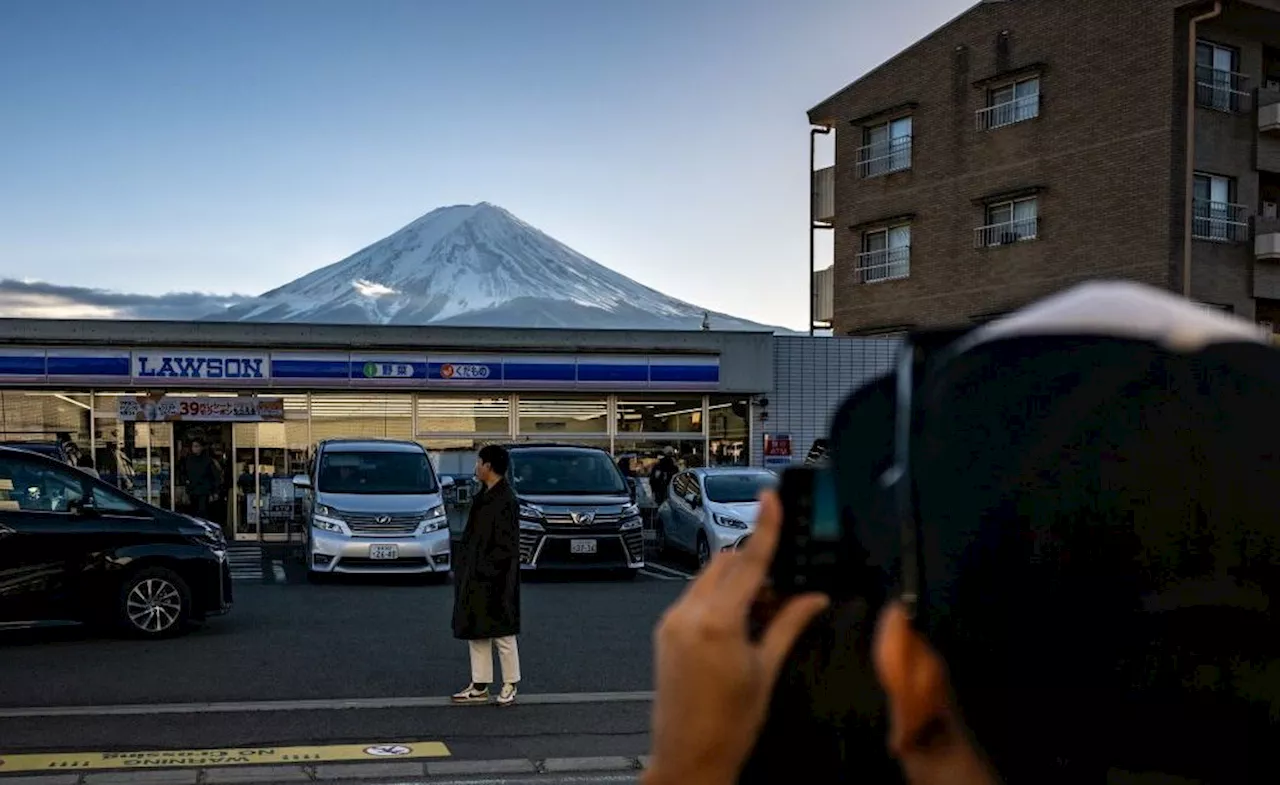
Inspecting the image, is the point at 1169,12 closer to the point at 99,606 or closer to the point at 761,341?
the point at 761,341

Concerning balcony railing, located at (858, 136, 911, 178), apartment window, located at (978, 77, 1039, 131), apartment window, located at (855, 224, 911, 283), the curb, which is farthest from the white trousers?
balcony railing, located at (858, 136, 911, 178)

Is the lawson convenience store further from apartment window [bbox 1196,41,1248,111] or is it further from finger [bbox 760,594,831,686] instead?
finger [bbox 760,594,831,686]

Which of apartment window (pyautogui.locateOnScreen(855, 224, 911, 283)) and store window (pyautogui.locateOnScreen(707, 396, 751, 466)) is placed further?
apartment window (pyautogui.locateOnScreen(855, 224, 911, 283))

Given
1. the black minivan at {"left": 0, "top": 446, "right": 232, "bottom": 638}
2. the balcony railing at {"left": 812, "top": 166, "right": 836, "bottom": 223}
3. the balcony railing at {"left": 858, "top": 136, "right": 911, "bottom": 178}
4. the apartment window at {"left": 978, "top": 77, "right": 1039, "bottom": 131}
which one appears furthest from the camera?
the balcony railing at {"left": 812, "top": 166, "right": 836, "bottom": 223}

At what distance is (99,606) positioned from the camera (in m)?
11.4

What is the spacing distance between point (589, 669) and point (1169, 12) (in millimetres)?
22011

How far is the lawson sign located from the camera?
76.2ft

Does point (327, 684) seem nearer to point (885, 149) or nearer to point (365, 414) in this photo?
point (365, 414)

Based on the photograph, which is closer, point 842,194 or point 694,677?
point 694,677

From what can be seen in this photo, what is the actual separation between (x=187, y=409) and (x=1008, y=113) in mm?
18809

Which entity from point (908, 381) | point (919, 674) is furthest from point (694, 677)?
point (908, 381)

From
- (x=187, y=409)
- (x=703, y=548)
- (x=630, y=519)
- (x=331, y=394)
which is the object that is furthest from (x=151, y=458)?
(x=703, y=548)

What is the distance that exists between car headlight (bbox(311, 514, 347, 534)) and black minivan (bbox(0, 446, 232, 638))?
418 cm

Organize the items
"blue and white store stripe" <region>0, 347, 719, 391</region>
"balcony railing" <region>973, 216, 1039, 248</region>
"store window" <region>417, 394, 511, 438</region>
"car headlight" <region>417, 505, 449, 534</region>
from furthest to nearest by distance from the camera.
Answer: "balcony railing" <region>973, 216, 1039, 248</region>, "store window" <region>417, 394, 511, 438</region>, "blue and white store stripe" <region>0, 347, 719, 391</region>, "car headlight" <region>417, 505, 449, 534</region>
